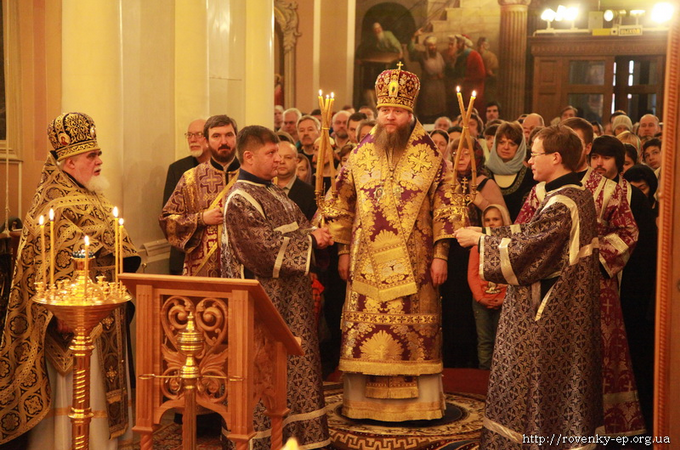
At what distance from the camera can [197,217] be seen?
5.12 meters

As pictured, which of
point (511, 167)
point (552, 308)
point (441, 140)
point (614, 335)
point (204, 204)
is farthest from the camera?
point (441, 140)

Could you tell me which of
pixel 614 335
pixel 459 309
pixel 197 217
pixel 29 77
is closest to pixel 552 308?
pixel 614 335

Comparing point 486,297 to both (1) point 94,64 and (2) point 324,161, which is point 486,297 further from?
(1) point 94,64

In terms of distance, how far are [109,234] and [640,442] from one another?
296cm

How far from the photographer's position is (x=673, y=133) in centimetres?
292

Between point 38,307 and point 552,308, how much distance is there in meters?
2.40

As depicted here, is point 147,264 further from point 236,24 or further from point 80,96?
point 236,24

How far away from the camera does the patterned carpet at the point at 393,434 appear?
477cm

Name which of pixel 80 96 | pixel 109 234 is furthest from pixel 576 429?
pixel 80 96

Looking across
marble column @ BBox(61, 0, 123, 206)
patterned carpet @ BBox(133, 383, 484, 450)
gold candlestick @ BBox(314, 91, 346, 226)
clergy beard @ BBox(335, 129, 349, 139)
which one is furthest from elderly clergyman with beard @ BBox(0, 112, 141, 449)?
clergy beard @ BBox(335, 129, 349, 139)

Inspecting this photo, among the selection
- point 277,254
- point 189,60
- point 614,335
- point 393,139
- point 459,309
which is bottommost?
point 459,309

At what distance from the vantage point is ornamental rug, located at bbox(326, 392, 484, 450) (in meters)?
4.78

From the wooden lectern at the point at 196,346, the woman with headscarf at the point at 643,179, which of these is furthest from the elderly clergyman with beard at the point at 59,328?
the woman with headscarf at the point at 643,179

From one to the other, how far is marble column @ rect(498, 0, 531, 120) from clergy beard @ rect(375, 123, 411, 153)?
12.8m
